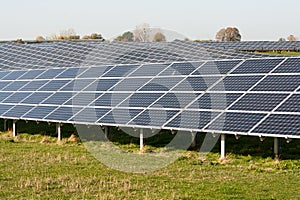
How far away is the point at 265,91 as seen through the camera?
20.1 m

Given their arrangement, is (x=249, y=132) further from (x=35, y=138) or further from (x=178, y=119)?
(x=35, y=138)

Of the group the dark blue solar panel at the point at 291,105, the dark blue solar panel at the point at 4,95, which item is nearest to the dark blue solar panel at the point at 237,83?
the dark blue solar panel at the point at 291,105

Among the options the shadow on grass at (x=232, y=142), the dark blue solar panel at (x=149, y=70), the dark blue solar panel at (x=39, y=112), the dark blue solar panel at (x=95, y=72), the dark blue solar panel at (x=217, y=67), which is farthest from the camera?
the dark blue solar panel at (x=95, y=72)

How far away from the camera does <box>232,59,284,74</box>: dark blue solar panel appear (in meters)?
22.0

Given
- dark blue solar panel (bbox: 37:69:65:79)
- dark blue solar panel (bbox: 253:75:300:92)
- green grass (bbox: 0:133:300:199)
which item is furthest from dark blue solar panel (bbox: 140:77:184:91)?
dark blue solar panel (bbox: 37:69:65:79)

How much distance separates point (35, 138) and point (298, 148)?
44.7 ft

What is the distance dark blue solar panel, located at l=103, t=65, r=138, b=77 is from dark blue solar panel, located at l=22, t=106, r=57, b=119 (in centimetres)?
361

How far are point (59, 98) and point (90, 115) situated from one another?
3.87 meters

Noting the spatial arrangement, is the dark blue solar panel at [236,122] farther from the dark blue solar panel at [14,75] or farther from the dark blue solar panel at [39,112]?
the dark blue solar panel at [14,75]

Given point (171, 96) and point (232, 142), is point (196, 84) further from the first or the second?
point (232, 142)

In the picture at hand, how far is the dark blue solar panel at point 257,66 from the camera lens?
22.0m

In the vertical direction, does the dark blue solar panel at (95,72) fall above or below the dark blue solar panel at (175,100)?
above

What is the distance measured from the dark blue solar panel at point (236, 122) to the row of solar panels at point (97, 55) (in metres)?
24.8

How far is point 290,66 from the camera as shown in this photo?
21.4 m
